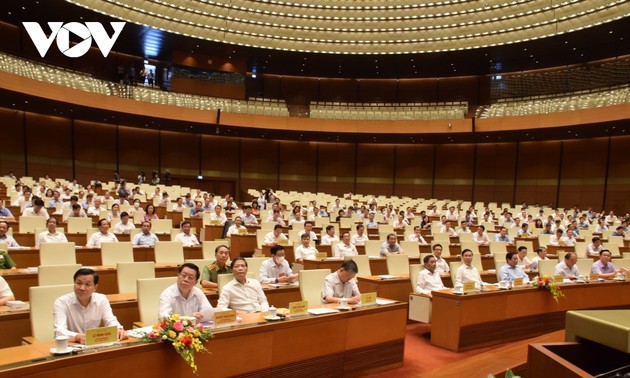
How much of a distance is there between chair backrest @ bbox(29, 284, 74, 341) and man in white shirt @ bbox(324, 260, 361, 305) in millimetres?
2692

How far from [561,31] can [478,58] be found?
13.7 feet

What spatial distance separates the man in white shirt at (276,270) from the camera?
239 inches

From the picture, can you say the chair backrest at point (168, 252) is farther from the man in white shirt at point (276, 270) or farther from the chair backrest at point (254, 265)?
the man in white shirt at point (276, 270)

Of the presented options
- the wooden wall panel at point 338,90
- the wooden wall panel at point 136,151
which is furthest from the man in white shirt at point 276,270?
the wooden wall panel at point 338,90

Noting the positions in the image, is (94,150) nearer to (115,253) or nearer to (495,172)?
(115,253)

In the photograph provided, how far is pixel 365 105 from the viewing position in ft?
78.7

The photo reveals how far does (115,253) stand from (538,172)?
807 inches

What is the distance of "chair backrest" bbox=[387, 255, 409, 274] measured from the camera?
7.37 metres

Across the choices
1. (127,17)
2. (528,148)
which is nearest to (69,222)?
(127,17)

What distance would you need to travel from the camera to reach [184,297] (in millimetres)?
4184

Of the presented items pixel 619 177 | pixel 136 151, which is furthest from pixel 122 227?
pixel 619 177

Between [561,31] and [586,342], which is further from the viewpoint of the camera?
[561,31]

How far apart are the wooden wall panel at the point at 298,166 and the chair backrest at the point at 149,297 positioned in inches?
830

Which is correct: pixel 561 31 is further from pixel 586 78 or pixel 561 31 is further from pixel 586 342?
pixel 586 342
